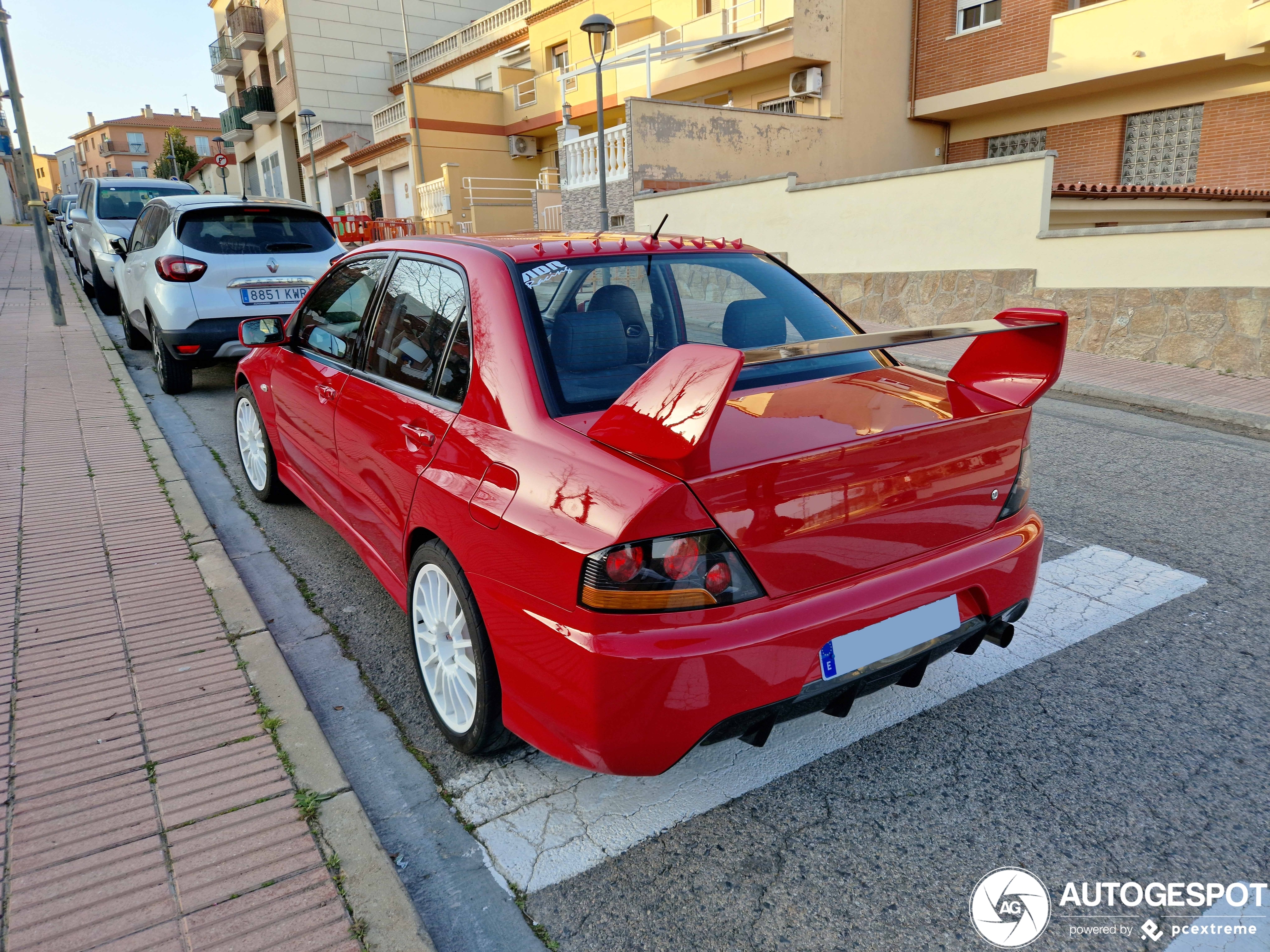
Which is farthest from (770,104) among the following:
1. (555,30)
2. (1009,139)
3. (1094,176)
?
(555,30)

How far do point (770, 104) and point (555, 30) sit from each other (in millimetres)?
10470

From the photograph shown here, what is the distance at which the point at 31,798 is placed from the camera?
247cm

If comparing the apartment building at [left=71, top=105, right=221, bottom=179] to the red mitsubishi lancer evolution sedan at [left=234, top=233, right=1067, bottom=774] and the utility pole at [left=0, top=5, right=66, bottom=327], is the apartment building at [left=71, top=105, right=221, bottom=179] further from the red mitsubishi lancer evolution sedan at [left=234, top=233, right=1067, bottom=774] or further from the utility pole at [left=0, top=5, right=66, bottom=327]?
the red mitsubishi lancer evolution sedan at [left=234, top=233, right=1067, bottom=774]

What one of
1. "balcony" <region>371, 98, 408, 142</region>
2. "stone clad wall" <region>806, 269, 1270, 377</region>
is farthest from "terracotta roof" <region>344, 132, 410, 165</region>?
"stone clad wall" <region>806, 269, 1270, 377</region>

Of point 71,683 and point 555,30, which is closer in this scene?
point 71,683

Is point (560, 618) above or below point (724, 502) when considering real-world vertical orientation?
below

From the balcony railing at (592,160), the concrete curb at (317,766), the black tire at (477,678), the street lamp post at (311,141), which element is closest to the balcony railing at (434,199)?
the balcony railing at (592,160)

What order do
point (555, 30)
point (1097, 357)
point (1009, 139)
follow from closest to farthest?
1. point (1097, 357)
2. point (1009, 139)
3. point (555, 30)

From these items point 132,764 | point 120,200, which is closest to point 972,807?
point 132,764

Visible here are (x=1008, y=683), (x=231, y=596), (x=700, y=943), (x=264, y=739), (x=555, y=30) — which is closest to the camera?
(x=700, y=943)

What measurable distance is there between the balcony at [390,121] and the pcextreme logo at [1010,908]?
1259 inches

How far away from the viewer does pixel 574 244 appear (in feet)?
9.56

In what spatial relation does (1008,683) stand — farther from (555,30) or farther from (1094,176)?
(555,30)

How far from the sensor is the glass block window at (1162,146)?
640 inches
